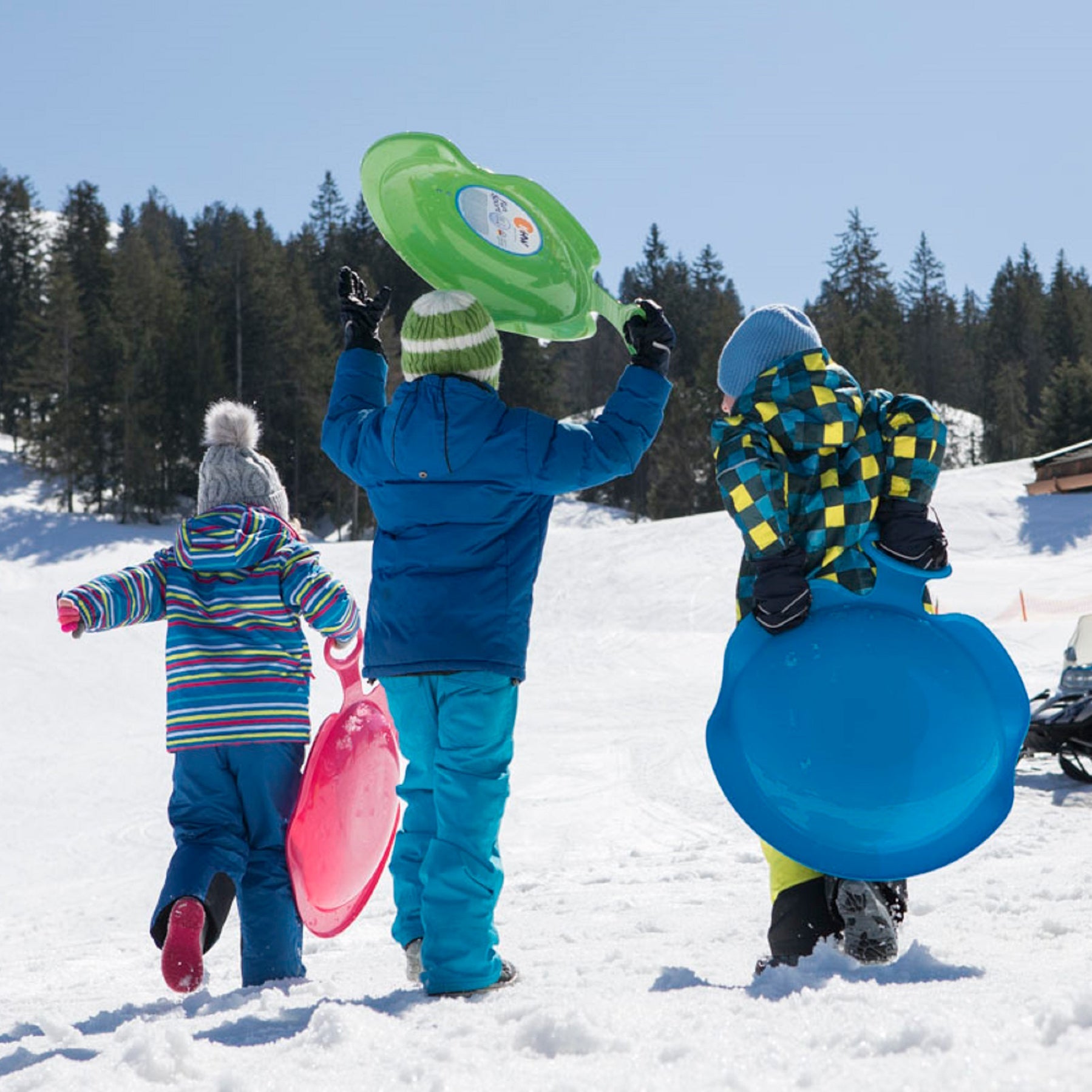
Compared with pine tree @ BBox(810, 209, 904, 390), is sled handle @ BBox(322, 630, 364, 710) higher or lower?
lower

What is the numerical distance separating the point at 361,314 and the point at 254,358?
43.9 meters

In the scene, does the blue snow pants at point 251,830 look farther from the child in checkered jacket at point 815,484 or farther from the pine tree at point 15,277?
the pine tree at point 15,277

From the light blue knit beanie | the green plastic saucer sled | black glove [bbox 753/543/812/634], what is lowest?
black glove [bbox 753/543/812/634]

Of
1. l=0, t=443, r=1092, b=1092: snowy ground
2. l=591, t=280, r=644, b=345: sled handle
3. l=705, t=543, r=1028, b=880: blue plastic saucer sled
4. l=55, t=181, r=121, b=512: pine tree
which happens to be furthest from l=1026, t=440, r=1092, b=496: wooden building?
l=55, t=181, r=121, b=512: pine tree

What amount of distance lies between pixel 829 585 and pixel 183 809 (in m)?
2.03

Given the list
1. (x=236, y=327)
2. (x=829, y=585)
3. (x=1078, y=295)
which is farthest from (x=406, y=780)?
(x=1078, y=295)

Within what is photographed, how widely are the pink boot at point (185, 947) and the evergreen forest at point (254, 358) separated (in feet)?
87.3

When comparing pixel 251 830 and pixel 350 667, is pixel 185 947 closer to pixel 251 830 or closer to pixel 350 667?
pixel 251 830

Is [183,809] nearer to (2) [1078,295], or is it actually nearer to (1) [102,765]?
(1) [102,765]

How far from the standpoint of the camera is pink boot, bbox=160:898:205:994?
10.6ft

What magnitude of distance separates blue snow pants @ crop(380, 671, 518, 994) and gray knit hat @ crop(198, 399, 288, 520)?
976 mm

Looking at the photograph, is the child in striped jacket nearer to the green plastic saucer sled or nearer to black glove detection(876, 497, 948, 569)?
the green plastic saucer sled

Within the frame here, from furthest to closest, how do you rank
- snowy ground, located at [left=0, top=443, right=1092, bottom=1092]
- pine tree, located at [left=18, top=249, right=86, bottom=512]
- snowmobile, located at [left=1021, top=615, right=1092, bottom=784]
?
1. pine tree, located at [left=18, top=249, right=86, bottom=512]
2. snowmobile, located at [left=1021, top=615, right=1092, bottom=784]
3. snowy ground, located at [left=0, top=443, right=1092, bottom=1092]

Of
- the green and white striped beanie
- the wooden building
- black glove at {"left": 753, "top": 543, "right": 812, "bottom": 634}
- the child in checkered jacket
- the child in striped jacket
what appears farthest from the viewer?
the wooden building
